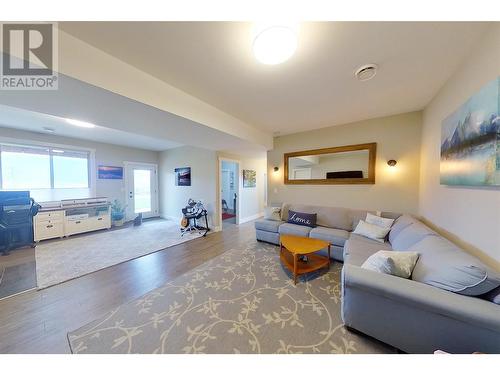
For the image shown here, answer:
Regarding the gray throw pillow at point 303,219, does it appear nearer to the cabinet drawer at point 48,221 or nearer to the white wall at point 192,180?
the white wall at point 192,180

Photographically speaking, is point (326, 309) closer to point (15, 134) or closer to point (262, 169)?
point (262, 169)

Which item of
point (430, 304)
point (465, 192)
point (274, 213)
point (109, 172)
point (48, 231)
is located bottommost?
point (48, 231)

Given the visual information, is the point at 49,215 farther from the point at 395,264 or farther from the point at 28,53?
the point at 395,264

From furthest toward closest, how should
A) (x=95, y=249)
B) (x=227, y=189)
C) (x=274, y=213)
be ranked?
(x=227, y=189) < (x=274, y=213) < (x=95, y=249)

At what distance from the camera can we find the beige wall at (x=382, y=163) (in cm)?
286

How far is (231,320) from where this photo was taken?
1.58 metres

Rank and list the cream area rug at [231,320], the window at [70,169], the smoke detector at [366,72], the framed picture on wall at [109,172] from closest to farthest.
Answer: the cream area rug at [231,320] < the smoke detector at [366,72] < the window at [70,169] < the framed picture on wall at [109,172]

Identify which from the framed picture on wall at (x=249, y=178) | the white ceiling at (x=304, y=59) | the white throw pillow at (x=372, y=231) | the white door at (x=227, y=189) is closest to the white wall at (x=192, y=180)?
the framed picture on wall at (x=249, y=178)

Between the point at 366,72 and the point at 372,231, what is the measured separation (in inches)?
87.2

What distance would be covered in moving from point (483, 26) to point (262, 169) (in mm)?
5512

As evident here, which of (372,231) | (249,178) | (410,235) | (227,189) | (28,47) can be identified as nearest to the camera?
(28,47)

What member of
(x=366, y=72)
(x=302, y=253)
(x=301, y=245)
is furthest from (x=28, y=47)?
(x=301, y=245)

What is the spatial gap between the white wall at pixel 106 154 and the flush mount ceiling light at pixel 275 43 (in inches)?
224

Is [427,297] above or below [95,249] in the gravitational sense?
above
